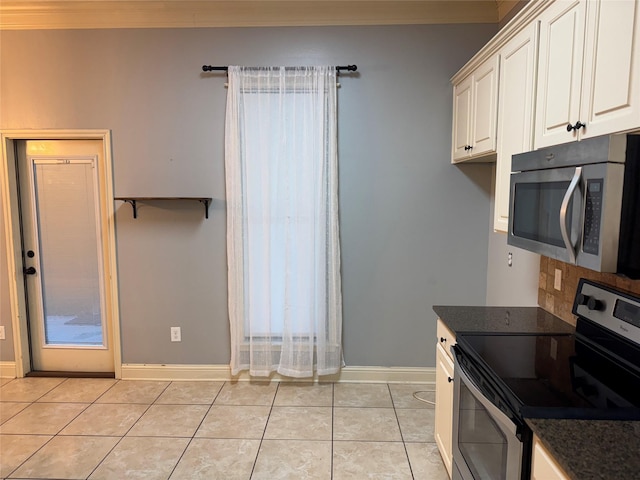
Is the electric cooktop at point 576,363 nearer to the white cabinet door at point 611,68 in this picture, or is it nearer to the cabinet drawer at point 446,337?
the cabinet drawer at point 446,337

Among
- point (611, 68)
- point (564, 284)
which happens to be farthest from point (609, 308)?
point (611, 68)

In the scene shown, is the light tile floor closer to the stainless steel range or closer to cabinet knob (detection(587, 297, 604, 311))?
the stainless steel range

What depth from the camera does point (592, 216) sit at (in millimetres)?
1204

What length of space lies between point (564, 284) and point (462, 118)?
1.35 m

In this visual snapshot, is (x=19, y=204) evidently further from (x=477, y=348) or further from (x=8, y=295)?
(x=477, y=348)

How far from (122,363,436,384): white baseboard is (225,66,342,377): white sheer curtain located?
0.12 m

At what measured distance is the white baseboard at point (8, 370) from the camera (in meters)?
3.27

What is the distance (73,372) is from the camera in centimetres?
333

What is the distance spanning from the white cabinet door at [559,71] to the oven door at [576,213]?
0.71 feet

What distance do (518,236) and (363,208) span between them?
1459mm

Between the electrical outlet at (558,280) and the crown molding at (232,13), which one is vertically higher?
the crown molding at (232,13)

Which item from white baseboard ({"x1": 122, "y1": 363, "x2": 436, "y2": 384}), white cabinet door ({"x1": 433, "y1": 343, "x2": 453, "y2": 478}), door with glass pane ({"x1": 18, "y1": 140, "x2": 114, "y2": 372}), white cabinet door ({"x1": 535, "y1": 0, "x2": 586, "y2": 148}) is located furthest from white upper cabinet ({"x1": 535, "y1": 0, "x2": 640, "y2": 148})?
door with glass pane ({"x1": 18, "y1": 140, "x2": 114, "y2": 372})

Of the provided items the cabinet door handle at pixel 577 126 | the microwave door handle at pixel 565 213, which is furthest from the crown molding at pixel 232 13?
the microwave door handle at pixel 565 213

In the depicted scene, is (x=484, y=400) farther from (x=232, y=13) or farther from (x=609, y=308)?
(x=232, y=13)
